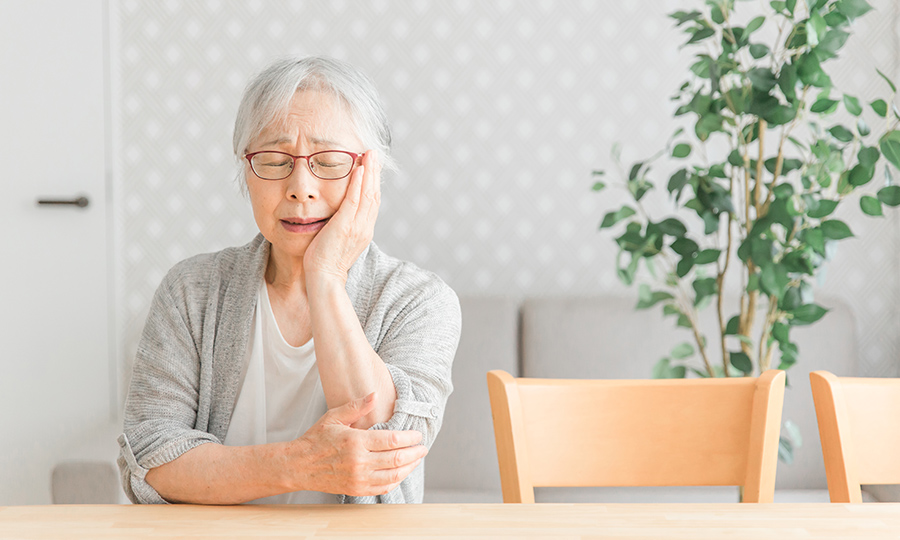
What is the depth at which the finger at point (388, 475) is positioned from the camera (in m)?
0.85

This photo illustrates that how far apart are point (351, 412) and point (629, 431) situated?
16.0 inches

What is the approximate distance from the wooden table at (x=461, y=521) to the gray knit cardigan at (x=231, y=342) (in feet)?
0.55

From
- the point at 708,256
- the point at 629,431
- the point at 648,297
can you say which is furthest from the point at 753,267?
the point at 629,431

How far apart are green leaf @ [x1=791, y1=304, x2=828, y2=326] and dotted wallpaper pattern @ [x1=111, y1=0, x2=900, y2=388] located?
0.66 meters

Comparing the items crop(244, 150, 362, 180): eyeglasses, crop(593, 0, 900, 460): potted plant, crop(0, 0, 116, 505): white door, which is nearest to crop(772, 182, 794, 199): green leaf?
crop(593, 0, 900, 460): potted plant

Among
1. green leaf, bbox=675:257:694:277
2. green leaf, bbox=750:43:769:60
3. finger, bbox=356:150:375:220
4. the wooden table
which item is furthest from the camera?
green leaf, bbox=675:257:694:277

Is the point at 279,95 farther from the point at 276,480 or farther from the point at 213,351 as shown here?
the point at 276,480

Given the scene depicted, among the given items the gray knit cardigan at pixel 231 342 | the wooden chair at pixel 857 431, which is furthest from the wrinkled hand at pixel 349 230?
the wooden chair at pixel 857 431

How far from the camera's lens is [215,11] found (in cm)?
214

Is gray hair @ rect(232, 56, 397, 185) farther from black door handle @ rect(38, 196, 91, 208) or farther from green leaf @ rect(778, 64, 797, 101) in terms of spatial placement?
black door handle @ rect(38, 196, 91, 208)

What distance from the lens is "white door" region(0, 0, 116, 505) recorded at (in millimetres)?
2148

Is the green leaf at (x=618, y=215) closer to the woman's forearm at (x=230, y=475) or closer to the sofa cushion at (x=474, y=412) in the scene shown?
the sofa cushion at (x=474, y=412)

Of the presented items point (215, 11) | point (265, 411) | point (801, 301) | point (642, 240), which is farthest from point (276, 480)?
point (215, 11)

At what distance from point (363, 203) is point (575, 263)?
1.19m
